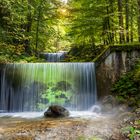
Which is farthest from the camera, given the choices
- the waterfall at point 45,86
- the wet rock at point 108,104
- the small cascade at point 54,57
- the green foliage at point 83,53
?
the small cascade at point 54,57

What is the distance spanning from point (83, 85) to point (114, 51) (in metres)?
1.96

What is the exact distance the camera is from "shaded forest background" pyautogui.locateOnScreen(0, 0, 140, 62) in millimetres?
13070

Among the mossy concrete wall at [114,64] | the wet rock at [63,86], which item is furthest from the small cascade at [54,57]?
the mossy concrete wall at [114,64]

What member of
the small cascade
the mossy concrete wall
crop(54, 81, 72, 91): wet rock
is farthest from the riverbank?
the small cascade

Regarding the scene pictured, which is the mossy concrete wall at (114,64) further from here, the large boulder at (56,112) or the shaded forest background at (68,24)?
the large boulder at (56,112)

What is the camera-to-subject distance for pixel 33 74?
1209cm

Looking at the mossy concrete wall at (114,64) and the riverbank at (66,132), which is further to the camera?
the mossy concrete wall at (114,64)

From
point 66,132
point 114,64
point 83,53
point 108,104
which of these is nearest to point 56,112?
point 108,104

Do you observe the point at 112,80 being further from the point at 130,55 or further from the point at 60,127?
the point at 60,127

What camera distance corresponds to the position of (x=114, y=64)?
1130cm

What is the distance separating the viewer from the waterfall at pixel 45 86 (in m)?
11.5

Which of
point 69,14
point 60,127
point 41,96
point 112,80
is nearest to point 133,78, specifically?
point 112,80

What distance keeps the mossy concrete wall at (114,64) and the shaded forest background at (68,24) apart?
1.65 m

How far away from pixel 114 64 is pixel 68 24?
18.7ft
